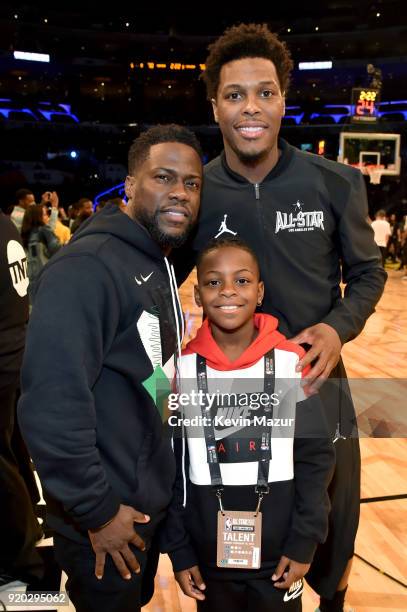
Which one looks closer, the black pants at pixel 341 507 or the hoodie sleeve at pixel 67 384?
the hoodie sleeve at pixel 67 384

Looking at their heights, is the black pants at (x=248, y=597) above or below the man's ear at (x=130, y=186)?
below

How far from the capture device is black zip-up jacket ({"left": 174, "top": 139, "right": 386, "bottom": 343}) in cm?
172

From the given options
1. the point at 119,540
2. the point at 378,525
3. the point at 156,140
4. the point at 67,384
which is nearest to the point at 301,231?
the point at 156,140

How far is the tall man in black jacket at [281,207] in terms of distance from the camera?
5.48ft

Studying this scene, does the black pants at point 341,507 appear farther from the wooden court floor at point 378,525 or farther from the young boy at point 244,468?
the wooden court floor at point 378,525

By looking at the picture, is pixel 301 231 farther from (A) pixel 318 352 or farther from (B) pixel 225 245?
(A) pixel 318 352

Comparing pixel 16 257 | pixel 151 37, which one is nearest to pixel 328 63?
pixel 151 37

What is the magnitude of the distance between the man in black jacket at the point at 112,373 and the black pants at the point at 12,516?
1093 millimetres

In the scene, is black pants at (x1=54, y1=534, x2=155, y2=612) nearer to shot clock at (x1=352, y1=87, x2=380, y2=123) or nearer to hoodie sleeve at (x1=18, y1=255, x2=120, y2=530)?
hoodie sleeve at (x1=18, y1=255, x2=120, y2=530)

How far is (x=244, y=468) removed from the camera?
150 centimetres

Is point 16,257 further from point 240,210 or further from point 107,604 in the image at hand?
point 107,604

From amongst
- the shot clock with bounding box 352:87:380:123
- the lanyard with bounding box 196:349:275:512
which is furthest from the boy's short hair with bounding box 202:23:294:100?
the shot clock with bounding box 352:87:380:123

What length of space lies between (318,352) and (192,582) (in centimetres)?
71

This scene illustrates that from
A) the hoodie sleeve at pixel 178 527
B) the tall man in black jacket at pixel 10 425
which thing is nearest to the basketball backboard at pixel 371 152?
the tall man in black jacket at pixel 10 425
